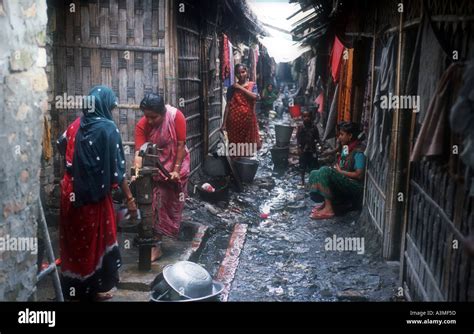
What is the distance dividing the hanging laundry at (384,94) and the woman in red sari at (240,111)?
4208 millimetres

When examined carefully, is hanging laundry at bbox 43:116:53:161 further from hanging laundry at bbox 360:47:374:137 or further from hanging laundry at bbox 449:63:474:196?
hanging laundry at bbox 449:63:474:196

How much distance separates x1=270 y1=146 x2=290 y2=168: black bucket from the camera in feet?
34.3

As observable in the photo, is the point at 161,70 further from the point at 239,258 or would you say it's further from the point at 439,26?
the point at 439,26

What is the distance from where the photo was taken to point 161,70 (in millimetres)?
6461

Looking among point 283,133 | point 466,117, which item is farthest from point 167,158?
point 283,133

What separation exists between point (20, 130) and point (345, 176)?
4719mm

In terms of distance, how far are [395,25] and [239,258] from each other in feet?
10.0

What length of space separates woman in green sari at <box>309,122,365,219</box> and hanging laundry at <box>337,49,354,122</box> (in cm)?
106

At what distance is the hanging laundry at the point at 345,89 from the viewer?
24.6 feet

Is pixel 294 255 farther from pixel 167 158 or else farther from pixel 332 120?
pixel 332 120

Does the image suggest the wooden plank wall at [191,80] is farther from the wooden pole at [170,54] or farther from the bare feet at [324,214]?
the bare feet at [324,214]

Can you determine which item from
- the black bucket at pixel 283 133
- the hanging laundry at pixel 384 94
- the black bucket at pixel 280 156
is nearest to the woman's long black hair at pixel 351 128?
the hanging laundry at pixel 384 94

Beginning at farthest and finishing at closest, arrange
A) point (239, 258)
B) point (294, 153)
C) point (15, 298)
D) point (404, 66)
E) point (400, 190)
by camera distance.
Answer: point (294, 153) → point (239, 258) → point (400, 190) → point (404, 66) → point (15, 298)
